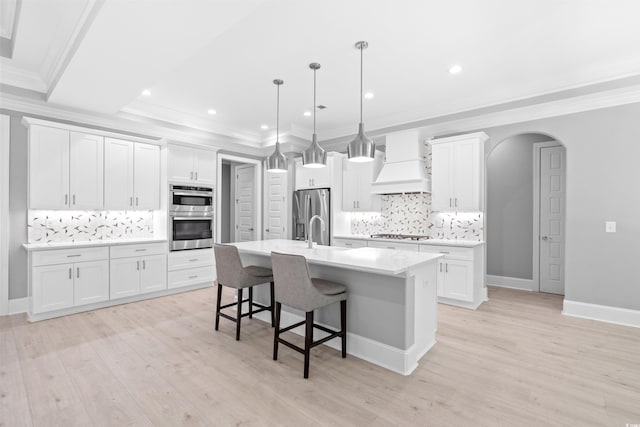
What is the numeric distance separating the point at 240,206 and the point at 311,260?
5052 millimetres

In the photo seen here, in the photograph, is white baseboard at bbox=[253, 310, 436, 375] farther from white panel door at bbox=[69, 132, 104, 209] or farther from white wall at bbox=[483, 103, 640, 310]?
white panel door at bbox=[69, 132, 104, 209]

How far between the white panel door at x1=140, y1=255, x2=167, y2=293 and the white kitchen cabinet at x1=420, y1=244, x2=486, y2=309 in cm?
398

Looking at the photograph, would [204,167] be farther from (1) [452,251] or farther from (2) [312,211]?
(1) [452,251]

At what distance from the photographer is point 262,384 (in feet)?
7.86

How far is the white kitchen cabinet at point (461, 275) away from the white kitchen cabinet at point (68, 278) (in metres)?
4.51

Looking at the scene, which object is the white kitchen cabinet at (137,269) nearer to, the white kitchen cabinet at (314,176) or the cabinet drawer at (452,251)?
the white kitchen cabinet at (314,176)

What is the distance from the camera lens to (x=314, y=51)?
3236mm

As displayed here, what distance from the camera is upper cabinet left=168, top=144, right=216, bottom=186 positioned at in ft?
16.7

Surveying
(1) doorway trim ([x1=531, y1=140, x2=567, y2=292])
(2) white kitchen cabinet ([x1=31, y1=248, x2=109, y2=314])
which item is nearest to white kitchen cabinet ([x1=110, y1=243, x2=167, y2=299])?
(2) white kitchen cabinet ([x1=31, y1=248, x2=109, y2=314])

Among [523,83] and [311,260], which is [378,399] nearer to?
[311,260]

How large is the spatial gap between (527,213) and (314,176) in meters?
3.79

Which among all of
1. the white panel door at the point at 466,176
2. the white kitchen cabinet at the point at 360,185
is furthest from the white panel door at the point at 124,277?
the white panel door at the point at 466,176

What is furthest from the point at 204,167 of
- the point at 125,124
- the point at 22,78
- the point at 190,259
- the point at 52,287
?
the point at 52,287

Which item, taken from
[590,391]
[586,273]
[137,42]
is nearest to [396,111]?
[586,273]
